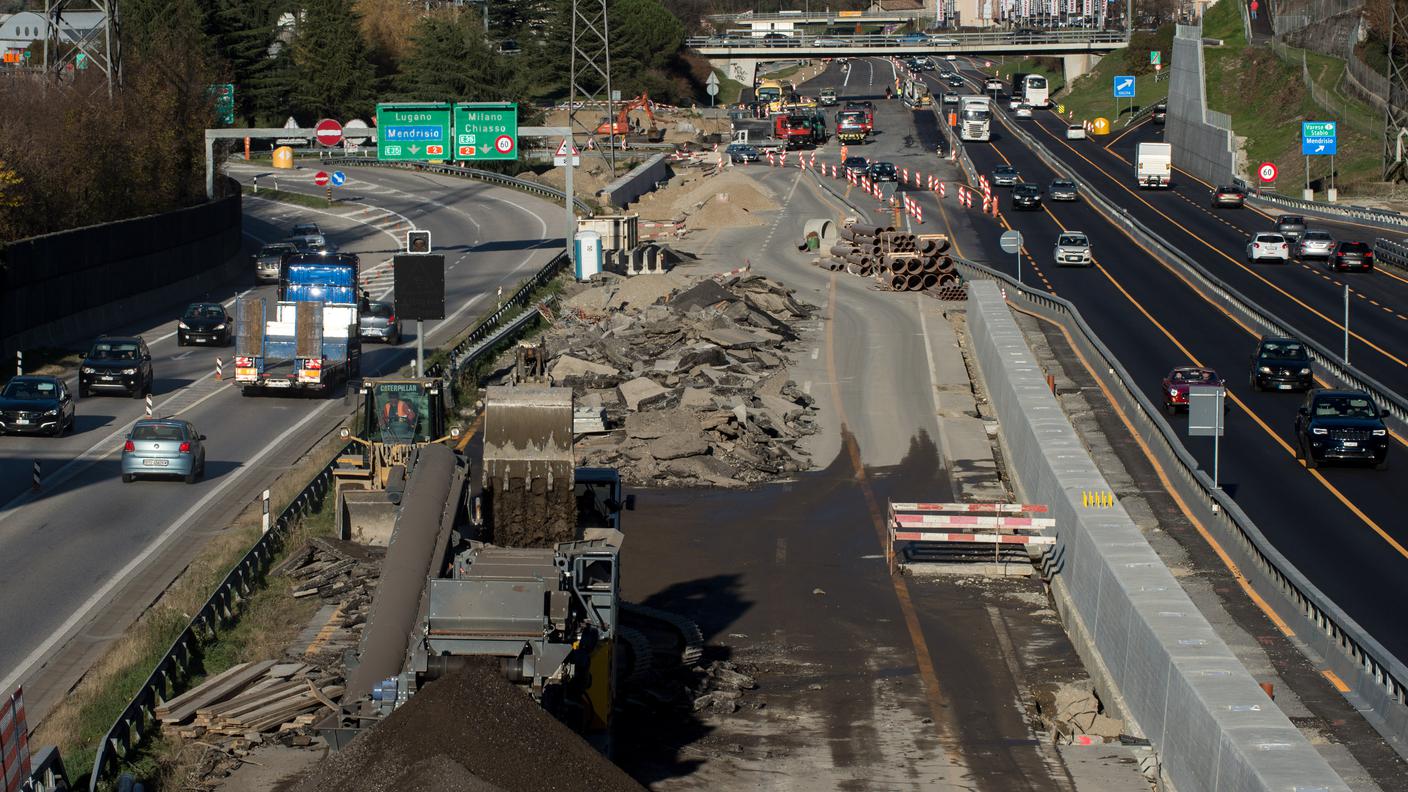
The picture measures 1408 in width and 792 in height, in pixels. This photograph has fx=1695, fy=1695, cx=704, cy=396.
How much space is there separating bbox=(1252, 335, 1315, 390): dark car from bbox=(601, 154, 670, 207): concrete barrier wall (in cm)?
4694

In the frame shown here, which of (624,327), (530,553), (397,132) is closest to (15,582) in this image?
(530,553)

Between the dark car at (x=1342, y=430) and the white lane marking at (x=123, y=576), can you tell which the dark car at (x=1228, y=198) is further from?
the white lane marking at (x=123, y=576)

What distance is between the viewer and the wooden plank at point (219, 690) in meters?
21.8

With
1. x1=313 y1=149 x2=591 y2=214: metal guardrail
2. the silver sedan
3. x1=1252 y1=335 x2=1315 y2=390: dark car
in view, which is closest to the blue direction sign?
the silver sedan

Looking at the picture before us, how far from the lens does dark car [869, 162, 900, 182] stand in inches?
3905

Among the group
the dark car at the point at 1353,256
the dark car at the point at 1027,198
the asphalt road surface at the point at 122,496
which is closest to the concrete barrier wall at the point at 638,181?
the dark car at the point at 1027,198

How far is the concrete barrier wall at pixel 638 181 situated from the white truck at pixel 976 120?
24.7 metres

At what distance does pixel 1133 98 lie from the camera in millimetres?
A: 153875

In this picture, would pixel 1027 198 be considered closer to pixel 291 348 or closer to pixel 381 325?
pixel 381 325

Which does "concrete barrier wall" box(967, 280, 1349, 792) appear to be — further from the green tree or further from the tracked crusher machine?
the green tree

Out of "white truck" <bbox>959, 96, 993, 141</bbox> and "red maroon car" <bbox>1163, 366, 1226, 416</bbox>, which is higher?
"white truck" <bbox>959, 96, 993, 141</bbox>

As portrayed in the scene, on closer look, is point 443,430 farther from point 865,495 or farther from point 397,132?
point 397,132

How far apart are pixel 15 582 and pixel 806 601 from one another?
533 inches

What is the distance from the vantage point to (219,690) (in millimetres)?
22578
